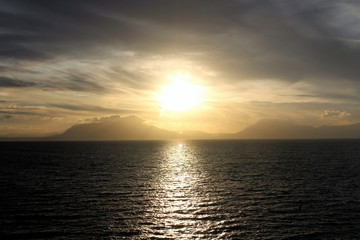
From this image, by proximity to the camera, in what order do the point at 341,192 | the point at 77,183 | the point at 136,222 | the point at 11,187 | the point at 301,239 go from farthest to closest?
the point at 77,183 → the point at 11,187 → the point at 341,192 → the point at 136,222 → the point at 301,239

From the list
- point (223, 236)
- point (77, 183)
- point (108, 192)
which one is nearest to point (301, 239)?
point (223, 236)

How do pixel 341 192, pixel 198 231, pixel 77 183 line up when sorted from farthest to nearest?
1. pixel 77 183
2. pixel 341 192
3. pixel 198 231

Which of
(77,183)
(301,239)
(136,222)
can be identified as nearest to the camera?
(301,239)

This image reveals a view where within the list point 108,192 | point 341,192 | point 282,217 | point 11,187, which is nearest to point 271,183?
point 341,192

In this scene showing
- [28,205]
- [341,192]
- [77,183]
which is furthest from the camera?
[77,183]

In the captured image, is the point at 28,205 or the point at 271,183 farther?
the point at 271,183

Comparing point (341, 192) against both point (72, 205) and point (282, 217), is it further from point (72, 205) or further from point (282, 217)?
point (72, 205)

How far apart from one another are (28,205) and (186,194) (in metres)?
31.6

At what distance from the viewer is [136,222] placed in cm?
4803

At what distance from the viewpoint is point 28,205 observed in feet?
188

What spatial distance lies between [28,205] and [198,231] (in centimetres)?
3226

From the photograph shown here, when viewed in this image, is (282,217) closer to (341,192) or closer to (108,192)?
(341,192)

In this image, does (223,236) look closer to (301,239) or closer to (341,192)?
(301,239)

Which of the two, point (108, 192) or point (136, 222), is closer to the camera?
point (136, 222)
